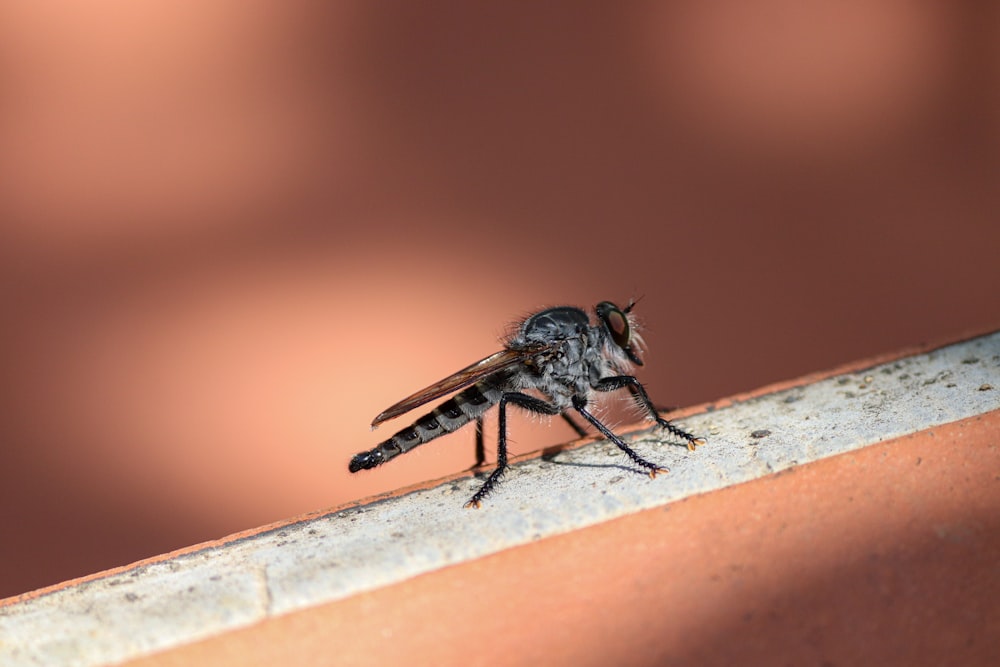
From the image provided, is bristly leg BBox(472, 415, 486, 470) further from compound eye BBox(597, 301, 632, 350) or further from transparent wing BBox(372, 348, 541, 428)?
compound eye BBox(597, 301, 632, 350)

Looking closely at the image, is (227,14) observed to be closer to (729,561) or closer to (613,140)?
(613,140)

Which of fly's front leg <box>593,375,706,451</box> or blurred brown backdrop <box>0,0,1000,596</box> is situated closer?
fly's front leg <box>593,375,706,451</box>

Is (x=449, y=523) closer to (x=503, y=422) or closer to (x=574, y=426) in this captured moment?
(x=503, y=422)

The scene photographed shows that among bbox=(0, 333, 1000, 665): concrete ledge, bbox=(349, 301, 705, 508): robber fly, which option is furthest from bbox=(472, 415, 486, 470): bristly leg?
bbox=(0, 333, 1000, 665): concrete ledge

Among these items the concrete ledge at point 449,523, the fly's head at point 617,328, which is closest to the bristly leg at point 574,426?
the fly's head at point 617,328

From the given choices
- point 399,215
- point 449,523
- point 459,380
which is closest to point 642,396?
point 459,380

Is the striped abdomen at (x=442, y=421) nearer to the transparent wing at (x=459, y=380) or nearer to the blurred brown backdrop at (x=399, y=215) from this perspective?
the transparent wing at (x=459, y=380)

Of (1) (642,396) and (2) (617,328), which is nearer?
(1) (642,396)
